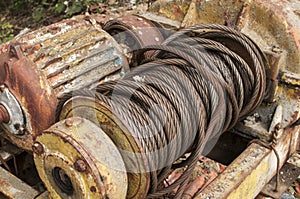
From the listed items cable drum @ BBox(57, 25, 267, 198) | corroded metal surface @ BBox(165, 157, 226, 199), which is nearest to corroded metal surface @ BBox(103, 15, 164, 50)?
cable drum @ BBox(57, 25, 267, 198)

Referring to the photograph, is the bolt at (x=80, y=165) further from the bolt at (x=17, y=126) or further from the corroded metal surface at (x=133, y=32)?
the corroded metal surface at (x=133, y=32)

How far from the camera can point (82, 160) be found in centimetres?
216

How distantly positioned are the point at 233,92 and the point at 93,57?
84cm

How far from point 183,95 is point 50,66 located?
2.53ft

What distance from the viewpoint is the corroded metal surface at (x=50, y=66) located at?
8.86ft

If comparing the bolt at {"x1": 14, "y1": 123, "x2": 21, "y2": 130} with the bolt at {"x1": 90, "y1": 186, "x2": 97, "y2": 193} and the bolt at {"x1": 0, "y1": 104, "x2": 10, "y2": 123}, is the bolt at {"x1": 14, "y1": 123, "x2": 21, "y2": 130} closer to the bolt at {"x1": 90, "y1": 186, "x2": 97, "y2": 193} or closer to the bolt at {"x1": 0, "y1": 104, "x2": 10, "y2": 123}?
the bolt at {"x1": 0, "y1": 104, "x2": 10, "y2": 123}

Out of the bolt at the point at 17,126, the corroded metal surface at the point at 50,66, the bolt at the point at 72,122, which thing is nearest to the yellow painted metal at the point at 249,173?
the bolt at the point at 72,122

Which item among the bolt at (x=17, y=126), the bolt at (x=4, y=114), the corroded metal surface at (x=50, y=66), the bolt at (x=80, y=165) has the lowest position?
the bolt at (x=17, y=126)

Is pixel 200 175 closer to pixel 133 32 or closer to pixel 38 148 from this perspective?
pixel 133 32

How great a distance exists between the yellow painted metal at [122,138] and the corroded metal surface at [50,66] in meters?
0.36

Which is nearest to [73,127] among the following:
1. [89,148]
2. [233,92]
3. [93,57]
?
[89,148]

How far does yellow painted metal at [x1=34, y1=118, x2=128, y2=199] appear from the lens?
2.16 m

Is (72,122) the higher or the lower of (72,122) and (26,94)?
the higher

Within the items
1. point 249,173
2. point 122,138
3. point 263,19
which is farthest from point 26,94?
point 263,19
